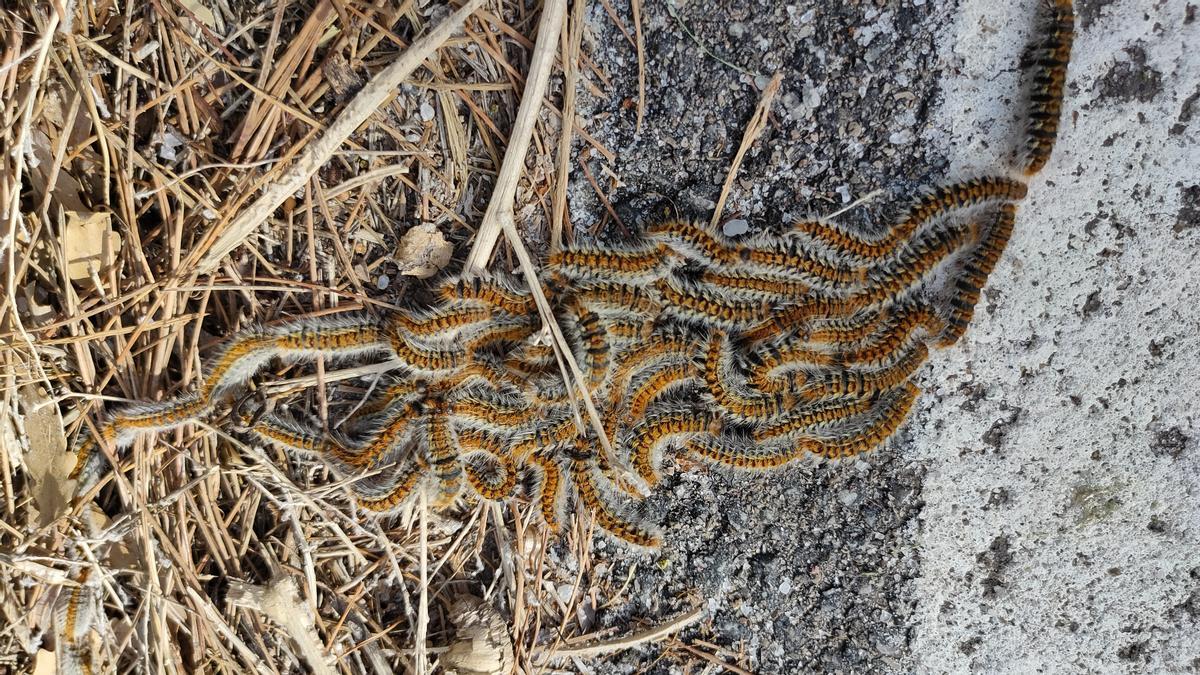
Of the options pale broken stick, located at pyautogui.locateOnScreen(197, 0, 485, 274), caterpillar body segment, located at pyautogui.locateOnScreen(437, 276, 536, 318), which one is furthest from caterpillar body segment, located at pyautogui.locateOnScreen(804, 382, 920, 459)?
pale broken stick, located at pyautogui.locateOnScreen(197, 0, 485, 274)

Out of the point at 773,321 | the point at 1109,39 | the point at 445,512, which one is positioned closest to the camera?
the point at 1109,39

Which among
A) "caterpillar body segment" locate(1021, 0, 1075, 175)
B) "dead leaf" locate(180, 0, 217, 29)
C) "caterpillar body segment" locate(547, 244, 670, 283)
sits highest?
"caterpillar body segment" locate(1021, 0, 1075, 175)

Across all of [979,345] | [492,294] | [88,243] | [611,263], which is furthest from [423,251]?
[979,345]

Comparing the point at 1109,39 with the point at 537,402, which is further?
the point at 537,402

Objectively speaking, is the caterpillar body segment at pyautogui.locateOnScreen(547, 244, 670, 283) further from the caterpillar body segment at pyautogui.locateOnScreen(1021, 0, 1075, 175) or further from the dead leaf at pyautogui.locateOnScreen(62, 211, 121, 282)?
the dead leaf at pyautogui.locateOnScreen(62, 211, 121, 282)

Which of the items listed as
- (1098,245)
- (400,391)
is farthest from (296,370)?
(1098,245)

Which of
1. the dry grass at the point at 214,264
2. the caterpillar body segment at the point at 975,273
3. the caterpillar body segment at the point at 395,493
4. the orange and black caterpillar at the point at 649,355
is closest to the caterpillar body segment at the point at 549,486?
the orange and black caterpillar at the point at 649,355

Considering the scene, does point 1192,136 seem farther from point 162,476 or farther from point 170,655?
point 170,655
